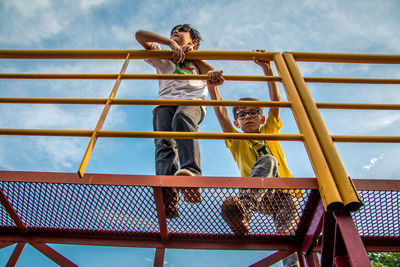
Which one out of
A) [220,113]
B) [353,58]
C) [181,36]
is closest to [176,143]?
[220,113]

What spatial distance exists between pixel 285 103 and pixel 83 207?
1.24 meters

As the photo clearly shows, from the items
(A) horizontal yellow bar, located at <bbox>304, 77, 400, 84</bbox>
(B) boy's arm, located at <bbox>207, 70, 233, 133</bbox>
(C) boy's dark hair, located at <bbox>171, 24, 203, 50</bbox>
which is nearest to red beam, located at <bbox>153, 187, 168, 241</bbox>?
(B) boy's arm, located at <bbox>207, 70, 233, 133</bbox>

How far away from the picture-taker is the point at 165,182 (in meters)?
1.38

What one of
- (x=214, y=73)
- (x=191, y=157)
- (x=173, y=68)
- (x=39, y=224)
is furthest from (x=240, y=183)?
(x=173, y=68)

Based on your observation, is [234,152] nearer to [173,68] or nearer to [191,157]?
[191,157]

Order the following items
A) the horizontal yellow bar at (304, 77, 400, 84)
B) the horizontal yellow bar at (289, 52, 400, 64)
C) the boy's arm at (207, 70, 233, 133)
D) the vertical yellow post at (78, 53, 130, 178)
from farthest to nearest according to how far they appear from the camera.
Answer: the boy's arm at (207, 70, 233, 133), the horizontal yellow bar at (289, 52, 400, 64), the horizontal yellow bar at (304, 77, 400, 84), the vertical yellow post at (78, 53, 130, 178)

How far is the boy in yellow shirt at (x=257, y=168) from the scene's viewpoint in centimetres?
149

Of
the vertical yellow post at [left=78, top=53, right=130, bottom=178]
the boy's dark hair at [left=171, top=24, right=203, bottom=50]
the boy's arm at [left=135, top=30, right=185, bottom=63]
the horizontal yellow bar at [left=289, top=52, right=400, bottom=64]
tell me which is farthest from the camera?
the boy's dark hair at [left=171, top=24, right=203, bottom=50]

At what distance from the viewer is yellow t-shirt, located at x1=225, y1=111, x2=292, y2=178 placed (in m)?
2.20

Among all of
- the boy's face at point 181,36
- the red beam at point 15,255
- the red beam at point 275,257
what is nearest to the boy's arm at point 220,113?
→ the boy's face at point 181,36

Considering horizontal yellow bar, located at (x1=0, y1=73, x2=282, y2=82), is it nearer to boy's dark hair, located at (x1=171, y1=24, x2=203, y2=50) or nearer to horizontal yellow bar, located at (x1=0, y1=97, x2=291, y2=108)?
horizontal yellow bar, located at (x1=0, y1=97, x2=291, y2=108)

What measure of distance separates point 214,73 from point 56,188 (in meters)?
1.14

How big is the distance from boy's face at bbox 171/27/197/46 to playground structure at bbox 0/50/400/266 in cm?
56

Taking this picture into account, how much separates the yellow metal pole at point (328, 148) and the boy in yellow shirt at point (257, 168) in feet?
0.93
